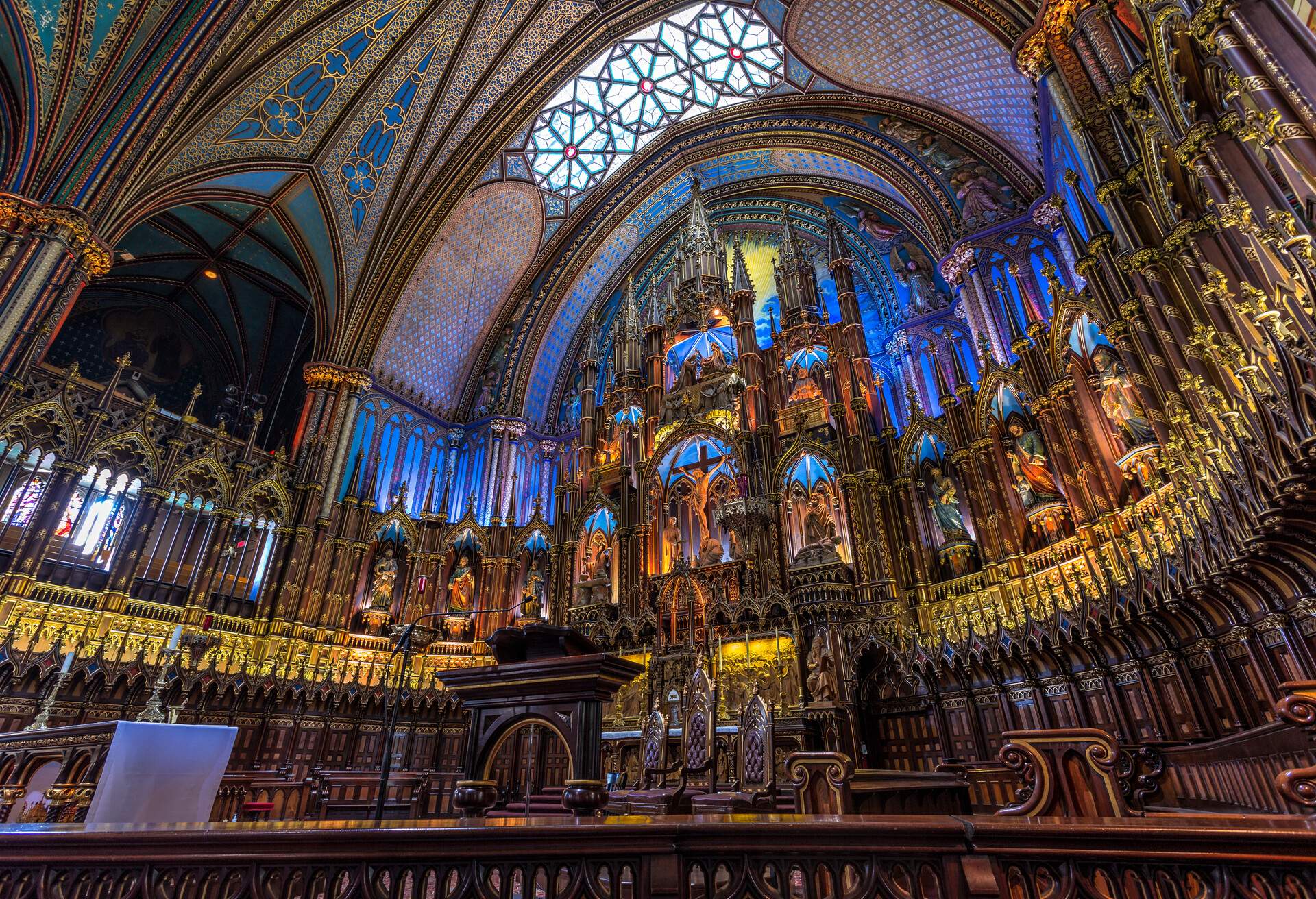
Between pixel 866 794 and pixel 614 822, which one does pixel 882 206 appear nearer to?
pixel 866 794

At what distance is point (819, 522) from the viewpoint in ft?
46.6

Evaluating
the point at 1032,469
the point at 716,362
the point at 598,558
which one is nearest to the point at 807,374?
the point at 716,362

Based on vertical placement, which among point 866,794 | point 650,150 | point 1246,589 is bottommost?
point 866,794

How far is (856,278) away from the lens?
1962cm

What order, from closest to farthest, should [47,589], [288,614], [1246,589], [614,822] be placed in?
[614,822] < [1246,589] < [47,589] < [288,614]

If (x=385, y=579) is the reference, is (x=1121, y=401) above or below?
above

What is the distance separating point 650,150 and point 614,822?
23.8m

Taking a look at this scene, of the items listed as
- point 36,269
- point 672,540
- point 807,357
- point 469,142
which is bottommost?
point 672,540

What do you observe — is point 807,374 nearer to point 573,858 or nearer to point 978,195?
point 978,195

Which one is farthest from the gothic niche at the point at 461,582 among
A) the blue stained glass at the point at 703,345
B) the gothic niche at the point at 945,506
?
the gothic niche at the point at 945,506

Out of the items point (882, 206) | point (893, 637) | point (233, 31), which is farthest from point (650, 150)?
point (893, 637)

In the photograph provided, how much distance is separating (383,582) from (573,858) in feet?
52.6

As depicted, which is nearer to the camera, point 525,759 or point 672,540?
point 525,759

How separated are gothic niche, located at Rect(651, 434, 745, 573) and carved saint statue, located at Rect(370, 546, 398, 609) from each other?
24.7ft
